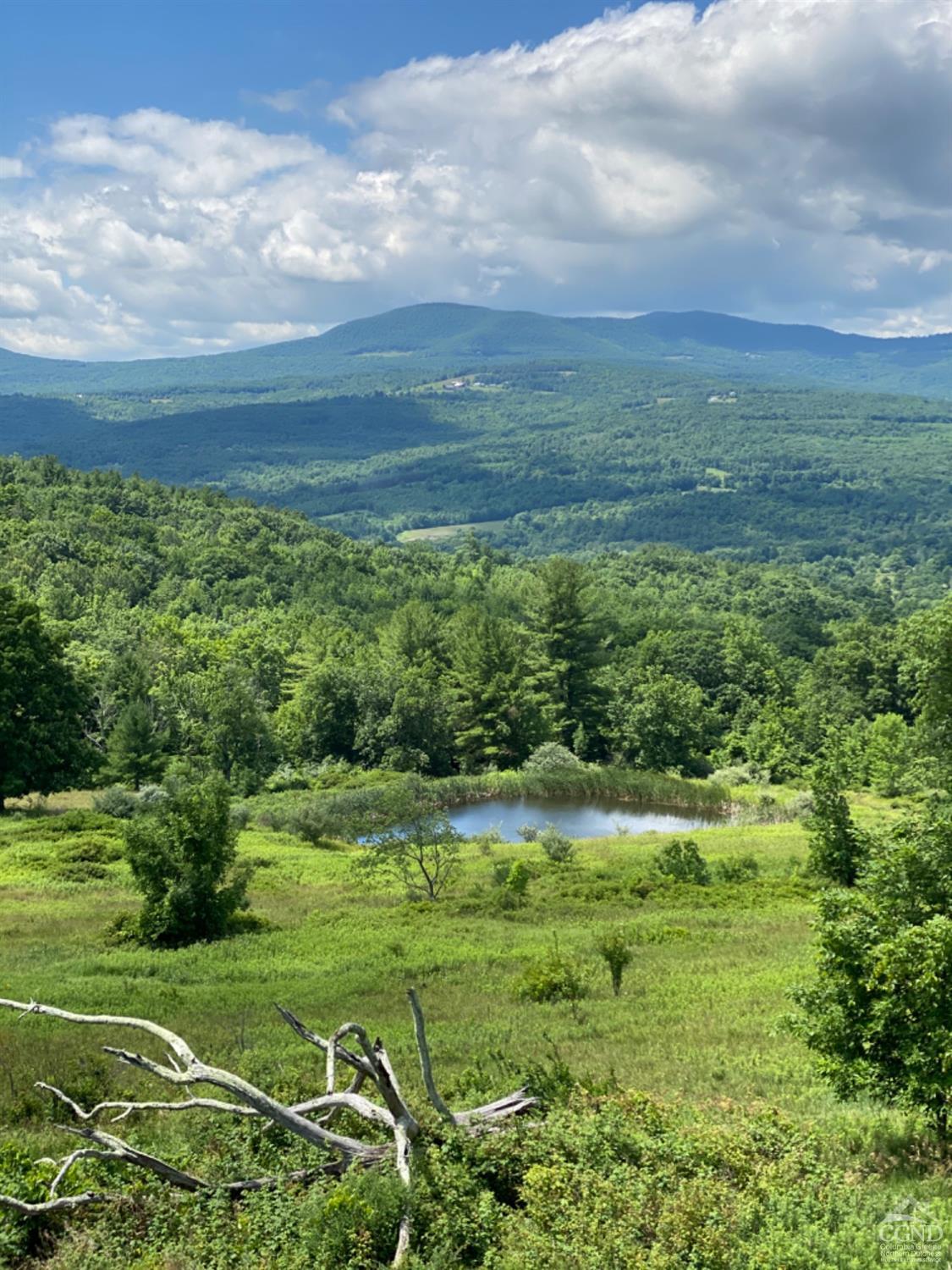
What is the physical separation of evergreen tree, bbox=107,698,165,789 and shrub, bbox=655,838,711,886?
30746mm

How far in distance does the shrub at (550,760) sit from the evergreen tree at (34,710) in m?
27.7

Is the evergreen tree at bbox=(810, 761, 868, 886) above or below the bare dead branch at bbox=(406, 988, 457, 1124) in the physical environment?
below

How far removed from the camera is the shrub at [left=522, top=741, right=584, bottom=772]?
6072 cm

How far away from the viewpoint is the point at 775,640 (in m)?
103

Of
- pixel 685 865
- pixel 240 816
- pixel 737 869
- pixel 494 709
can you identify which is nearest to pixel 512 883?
pixel 685 865

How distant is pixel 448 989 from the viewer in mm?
19188

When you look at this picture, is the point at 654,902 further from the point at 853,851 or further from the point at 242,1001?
the point at 242,1001

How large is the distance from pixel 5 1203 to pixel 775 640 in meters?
102

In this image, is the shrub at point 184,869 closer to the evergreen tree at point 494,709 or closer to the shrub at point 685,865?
the shrub at point 685,865

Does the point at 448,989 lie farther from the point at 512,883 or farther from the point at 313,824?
the point at 313,824

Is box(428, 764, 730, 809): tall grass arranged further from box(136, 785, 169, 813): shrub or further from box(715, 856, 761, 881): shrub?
box(715, 856, 761, 881): shrub

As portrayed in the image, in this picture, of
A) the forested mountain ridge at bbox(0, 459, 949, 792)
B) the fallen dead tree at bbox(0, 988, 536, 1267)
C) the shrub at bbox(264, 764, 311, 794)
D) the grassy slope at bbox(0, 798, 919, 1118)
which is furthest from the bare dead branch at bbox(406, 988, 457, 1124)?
the shrub at bbox(264, 764, 311, 794)

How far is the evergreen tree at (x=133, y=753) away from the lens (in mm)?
51250

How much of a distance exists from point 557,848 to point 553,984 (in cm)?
1927
